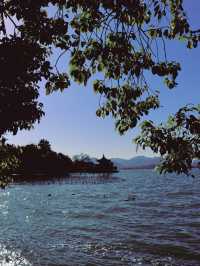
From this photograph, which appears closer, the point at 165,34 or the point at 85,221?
the point at 165,34

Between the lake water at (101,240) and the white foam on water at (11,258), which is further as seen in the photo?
the lake water at (101,240)

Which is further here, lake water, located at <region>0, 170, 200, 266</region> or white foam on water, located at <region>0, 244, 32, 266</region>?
lake water, located at <region>0, 170, 200, 266</region>

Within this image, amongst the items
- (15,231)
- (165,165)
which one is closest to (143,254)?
(15,231)

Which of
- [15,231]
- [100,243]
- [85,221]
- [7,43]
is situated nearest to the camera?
[7,43]

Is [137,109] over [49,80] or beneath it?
beneath

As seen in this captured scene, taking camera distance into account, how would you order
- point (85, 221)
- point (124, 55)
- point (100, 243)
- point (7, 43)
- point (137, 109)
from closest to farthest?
point (7, 43) < point (124, 55) < point (137, 109) < point (100, 243) < point (85, 221)

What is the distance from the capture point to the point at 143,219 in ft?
120

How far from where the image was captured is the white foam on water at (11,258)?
19.2 metres

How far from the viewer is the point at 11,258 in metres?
20.4

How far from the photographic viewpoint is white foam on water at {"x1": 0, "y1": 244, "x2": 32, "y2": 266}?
19250 mm

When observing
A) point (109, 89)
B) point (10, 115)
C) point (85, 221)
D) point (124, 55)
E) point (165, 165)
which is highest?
point (124, 55)

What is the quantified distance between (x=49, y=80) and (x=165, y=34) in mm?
2807

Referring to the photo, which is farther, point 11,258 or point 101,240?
point 101,240

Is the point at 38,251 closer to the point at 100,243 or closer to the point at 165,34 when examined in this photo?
the point at 100,243
